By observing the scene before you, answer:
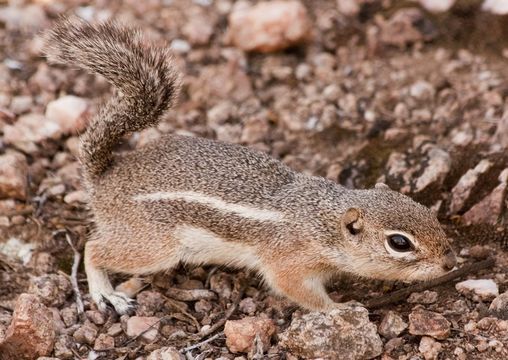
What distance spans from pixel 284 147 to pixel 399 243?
1.74 metres

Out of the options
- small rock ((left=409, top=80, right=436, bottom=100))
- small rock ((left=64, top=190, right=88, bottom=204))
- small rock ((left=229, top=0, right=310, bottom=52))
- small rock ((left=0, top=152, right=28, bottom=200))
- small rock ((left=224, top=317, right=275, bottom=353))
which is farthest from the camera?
small rock ((left=229, top=0, right=310, bottom=52))

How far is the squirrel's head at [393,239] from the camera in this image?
409 cm

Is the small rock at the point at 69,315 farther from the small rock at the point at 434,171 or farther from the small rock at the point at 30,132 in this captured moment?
the small rock at the point at 434,171

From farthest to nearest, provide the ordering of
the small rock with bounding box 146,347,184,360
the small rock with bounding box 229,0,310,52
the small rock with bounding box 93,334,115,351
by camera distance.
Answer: the small rock with bounding box 229,0,310,52 → the small rock with bounding box 93,334,115,351 → the small rock with bounding box 146,347,184,360

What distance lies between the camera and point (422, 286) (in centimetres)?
436

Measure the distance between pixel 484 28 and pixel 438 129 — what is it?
1186mm

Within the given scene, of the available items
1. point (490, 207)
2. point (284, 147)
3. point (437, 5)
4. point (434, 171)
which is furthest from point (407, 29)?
point (490, 207)

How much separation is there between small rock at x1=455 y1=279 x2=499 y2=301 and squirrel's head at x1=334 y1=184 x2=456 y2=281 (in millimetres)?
228

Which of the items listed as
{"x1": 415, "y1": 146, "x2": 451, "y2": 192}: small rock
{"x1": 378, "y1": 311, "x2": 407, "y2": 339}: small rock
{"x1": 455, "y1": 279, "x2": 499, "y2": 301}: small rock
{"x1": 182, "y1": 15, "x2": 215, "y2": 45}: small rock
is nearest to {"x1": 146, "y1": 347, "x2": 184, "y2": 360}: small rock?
{"x1": 378, "y1": 311, "x2": 407, "y2": 339}: small rock

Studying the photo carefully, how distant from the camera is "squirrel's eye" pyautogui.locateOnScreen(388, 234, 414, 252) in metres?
4.14

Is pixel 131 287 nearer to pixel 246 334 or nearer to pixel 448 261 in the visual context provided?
pixel 246 334

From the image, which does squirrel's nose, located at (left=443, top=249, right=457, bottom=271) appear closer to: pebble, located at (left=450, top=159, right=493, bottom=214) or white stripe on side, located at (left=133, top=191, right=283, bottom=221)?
pebble, located at (left=450, top=159, right=493, bottom=214)

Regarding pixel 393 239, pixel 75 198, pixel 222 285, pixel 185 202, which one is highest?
pixel 393 239

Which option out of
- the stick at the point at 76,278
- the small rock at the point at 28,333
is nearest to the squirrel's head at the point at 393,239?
the stick at the point at 76,278
